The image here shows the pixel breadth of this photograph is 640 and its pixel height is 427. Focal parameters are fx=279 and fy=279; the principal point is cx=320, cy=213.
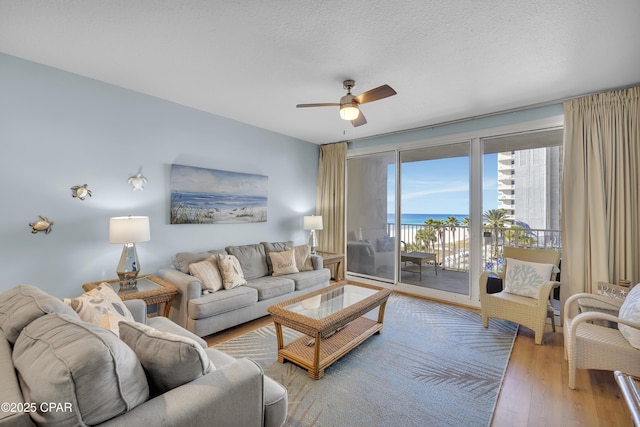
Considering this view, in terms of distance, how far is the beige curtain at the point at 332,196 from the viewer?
16.8ft

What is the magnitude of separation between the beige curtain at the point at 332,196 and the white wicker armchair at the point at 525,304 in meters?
2.45

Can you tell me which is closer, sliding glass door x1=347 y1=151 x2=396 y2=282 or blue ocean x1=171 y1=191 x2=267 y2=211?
blue ocean x1=171 y1=191 x2=267 y2=211

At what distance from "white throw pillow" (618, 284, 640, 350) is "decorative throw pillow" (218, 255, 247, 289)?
3.39 m

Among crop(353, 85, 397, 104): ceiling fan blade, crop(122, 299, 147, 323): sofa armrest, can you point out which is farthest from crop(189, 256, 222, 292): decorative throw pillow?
crop(353, 85, 397, 104): ceiling fan blade

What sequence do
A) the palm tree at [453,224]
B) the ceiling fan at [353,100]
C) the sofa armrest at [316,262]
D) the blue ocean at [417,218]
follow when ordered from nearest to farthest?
1. the ceiling fan at [353,100]
2. the sofa armrest at [316,262]
3. the blue ocean at [417,218]
4. the palm tree at [453,224]

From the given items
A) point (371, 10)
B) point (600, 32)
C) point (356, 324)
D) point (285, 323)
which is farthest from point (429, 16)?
point (356, 324)

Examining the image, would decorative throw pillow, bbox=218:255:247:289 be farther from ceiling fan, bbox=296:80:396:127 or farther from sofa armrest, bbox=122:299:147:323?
ceiling fan, bbox=296:80:396:127

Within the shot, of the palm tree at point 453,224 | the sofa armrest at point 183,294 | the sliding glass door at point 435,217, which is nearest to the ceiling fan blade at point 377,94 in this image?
the sliding glass door at point 435,217

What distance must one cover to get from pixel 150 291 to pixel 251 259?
1.33 metres

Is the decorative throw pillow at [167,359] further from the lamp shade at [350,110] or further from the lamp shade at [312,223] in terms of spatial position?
the lamp shade at [312,223]

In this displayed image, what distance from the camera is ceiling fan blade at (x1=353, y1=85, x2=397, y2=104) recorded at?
2320 mm

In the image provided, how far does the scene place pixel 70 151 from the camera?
2.68 metres

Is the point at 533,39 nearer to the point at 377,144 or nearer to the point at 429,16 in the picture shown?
the point at 429,16

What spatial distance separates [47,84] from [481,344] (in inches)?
189
